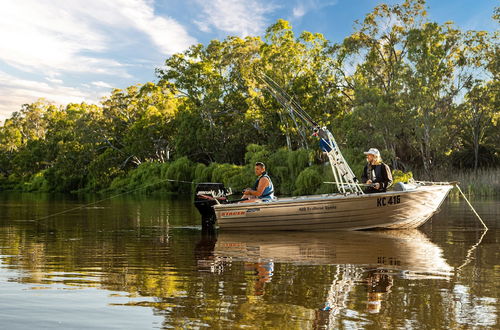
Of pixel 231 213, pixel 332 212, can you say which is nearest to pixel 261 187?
pixel 231 213

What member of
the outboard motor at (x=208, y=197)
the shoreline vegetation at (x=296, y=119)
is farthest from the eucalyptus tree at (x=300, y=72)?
the outboard motor at (x=208, y=197)

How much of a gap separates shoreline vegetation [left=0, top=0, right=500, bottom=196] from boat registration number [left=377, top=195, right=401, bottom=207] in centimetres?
1841

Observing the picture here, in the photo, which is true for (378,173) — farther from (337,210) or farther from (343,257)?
(343,257)

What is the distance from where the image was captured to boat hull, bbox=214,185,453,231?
13.8 m

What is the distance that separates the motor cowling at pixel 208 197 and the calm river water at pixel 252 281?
172cm

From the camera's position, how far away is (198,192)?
597 inches

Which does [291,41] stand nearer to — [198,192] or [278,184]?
[278,184]

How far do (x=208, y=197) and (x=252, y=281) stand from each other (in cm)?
751

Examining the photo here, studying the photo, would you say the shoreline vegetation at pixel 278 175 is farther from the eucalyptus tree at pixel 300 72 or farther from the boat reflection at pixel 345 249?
the boat reflection at pixel 345 249

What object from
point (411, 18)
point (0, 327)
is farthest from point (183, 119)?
point (0, 327)

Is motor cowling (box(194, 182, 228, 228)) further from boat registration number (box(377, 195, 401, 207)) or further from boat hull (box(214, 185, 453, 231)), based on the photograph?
boat registration number (box(377, 195, 401, 207))

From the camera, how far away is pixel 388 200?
13.8 meters

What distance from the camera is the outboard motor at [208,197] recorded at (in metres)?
15.1

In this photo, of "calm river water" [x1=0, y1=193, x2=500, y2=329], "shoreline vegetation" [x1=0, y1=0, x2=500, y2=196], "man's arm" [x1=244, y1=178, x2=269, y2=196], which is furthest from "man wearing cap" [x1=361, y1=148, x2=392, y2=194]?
"shoreline vegetation" [x1=0, y1=0, x2=500, y2=196]
